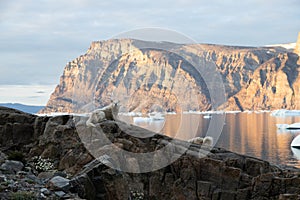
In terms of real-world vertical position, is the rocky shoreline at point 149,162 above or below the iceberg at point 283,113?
above

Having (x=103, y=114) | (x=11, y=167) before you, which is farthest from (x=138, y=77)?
(x=11, y=167)

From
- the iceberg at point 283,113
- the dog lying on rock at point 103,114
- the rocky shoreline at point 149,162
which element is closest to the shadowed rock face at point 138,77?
the dog lying on rock at point 103,114

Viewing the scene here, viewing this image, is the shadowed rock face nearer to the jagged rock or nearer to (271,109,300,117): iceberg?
the jagged rock

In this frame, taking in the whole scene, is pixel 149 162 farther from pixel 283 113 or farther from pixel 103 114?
pixel 283 113

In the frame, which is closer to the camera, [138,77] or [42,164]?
[42,164]

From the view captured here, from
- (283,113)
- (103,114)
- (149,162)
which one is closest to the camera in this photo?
(149,162)

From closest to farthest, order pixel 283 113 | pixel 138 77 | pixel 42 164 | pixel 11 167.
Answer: pixel 11 167 < pixel 42 164 < pixel 138 77 < pixel 283 113

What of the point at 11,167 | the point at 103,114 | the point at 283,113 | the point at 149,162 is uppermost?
the point at 103,114

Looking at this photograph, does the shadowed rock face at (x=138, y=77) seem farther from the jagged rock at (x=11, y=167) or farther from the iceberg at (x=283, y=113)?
the iceberg at (x=283, y=113)

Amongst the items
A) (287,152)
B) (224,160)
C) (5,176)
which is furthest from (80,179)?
(287,152)

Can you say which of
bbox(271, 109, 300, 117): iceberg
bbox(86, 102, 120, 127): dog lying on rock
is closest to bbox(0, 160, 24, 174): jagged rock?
bbox(86, 102, 120, 127): dog lying on rock

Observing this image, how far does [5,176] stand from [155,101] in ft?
24.5

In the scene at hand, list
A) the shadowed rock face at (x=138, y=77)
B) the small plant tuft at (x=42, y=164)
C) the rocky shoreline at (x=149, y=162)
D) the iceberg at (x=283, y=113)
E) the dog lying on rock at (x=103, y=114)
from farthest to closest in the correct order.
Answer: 1. the iceberg at (x=283, y=113)
2. the dog lying on rock at (x=103, y=114)
3. the rocky shoreline at (x=149, y=162)
4. the shadowed rock face at (x=138, y=77)
5. the small plant tuft at (x=42, y=164)

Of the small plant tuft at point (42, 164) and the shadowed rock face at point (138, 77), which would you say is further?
the shadowed rock face at point (138, 77)
